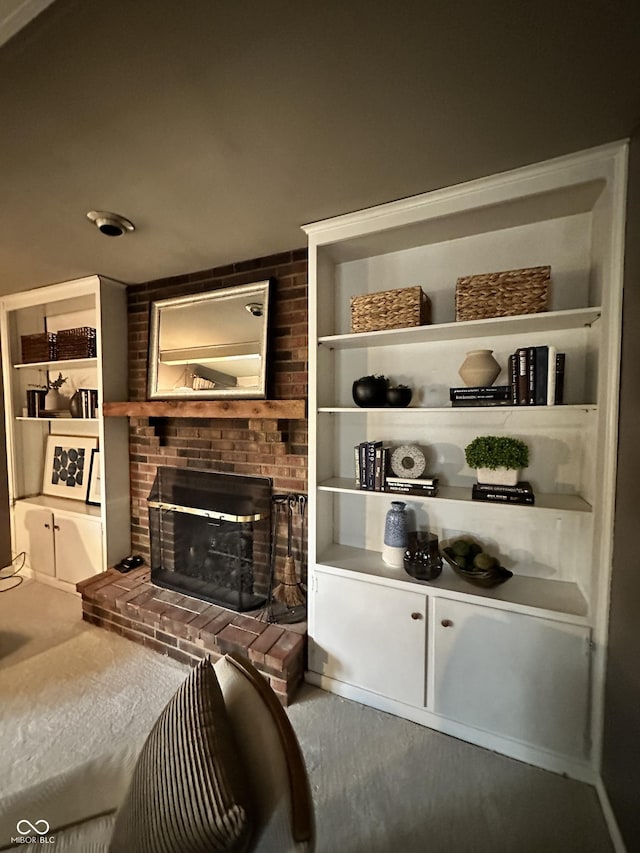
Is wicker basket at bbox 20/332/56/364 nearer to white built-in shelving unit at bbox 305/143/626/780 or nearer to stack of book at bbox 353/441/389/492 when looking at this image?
white built-in shelving unit at bbox 305/143/626/780

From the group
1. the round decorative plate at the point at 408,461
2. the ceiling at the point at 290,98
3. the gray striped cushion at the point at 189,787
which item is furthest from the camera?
the round decorative plate at the point at 408,461

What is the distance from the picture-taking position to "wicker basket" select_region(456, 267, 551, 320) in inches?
56.2

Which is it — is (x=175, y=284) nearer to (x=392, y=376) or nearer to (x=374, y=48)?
(x=392, y=376)

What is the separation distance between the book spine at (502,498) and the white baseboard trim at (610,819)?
3.56 feet

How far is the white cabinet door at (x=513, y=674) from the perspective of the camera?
1367 mm

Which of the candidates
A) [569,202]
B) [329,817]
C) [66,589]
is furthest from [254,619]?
[569,202]

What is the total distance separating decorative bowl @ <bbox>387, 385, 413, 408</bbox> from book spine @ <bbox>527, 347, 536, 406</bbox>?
1.72ft

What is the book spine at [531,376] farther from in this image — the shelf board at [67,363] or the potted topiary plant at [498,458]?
the shelf board at [67,363]

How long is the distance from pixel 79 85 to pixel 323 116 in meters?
0.70

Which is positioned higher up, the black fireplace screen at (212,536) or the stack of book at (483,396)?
the stack of book at (483,396)

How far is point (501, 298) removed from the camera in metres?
1.48

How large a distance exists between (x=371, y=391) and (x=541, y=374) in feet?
2.43

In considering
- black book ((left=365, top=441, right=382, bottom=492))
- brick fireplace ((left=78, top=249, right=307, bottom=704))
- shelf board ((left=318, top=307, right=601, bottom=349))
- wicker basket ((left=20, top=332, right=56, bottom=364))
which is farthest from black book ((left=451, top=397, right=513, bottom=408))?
wicker basket ((left=20, top=332, right=56, bottom=364))

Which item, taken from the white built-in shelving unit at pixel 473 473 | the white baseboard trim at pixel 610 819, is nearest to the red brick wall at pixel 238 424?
the white built-in shelving unit at pixel 473 473
